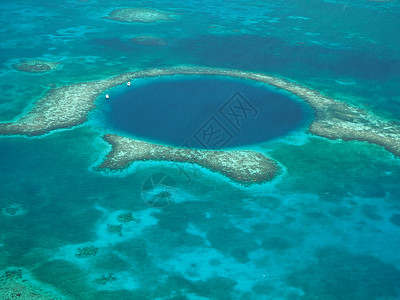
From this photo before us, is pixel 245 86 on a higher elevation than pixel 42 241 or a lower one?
higher

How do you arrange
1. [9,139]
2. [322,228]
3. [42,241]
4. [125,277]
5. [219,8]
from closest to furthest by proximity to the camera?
1. [125,277]
2. [42,241]
3. [322,228]
4. [9,139]
5. [219,8]

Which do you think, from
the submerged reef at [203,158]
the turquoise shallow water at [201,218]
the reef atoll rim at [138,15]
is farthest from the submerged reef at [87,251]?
the reef atoll rim at [138,15]

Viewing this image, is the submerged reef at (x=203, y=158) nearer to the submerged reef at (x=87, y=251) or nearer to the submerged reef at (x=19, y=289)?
the submerged reef at (x=87, y=251)

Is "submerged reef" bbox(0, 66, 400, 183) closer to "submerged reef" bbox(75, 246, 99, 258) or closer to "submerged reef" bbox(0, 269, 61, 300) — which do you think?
"submerged reef" bbox(75, 246, 99, 258)

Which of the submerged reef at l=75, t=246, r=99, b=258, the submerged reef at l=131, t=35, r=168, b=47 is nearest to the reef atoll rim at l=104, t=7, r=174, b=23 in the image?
the submerged reef at l=131, t=35, r=168, b=47

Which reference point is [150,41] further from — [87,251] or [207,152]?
[87,251]

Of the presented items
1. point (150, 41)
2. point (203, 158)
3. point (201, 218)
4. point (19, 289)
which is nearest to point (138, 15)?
point (150, 41)

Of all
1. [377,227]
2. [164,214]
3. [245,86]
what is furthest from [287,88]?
[164,214]

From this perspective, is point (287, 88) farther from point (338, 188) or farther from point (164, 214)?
point (164, 214)
